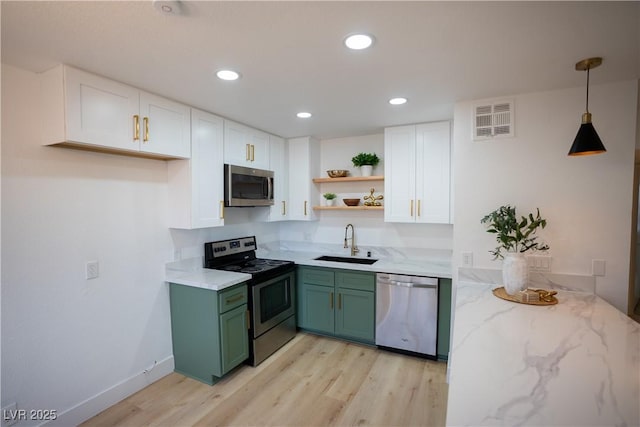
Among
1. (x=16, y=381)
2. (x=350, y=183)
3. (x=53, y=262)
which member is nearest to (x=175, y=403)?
(x=16, y=381)

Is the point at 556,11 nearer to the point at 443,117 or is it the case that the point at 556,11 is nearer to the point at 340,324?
the point at 443,117

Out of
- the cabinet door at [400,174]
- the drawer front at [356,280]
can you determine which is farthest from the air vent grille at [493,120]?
the drawer front at [356,280]

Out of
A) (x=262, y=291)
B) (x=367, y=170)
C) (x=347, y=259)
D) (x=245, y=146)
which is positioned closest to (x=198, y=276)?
(x=262, y=291)

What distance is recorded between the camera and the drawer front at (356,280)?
3189 mm

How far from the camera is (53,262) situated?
6.65 ft

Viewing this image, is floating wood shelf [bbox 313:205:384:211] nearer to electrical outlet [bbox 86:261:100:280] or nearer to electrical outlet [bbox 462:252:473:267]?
electrical outlet [bbox 462:252:473:267]

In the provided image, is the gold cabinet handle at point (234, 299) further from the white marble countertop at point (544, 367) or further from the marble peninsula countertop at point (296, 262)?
the white marble countertop at point (544, 367)

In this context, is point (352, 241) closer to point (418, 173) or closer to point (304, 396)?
point (418, 173)

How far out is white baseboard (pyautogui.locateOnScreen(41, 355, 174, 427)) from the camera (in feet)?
6.87

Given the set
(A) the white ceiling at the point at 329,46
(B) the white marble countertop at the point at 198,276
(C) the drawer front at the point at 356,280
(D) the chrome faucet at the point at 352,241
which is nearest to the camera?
(A) the white ceiling at the point at 329,46

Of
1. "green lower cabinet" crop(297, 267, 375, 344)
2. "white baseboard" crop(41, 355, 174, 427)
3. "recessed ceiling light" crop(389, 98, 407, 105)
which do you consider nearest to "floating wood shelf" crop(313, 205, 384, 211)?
"green lower cabinet" crop(297, 267, 375, 344)

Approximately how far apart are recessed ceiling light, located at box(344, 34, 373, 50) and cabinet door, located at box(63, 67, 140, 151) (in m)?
1.58

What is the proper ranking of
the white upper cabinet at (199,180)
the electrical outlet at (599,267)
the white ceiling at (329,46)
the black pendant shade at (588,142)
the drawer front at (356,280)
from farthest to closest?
the drawer front at (356,280) < the white upper cabinet at (199,180) < the electrical outlet at (599,267) < the black pendant shade at (588,142) < the white ceiling at (329,46)

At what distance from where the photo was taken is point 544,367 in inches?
46.2
